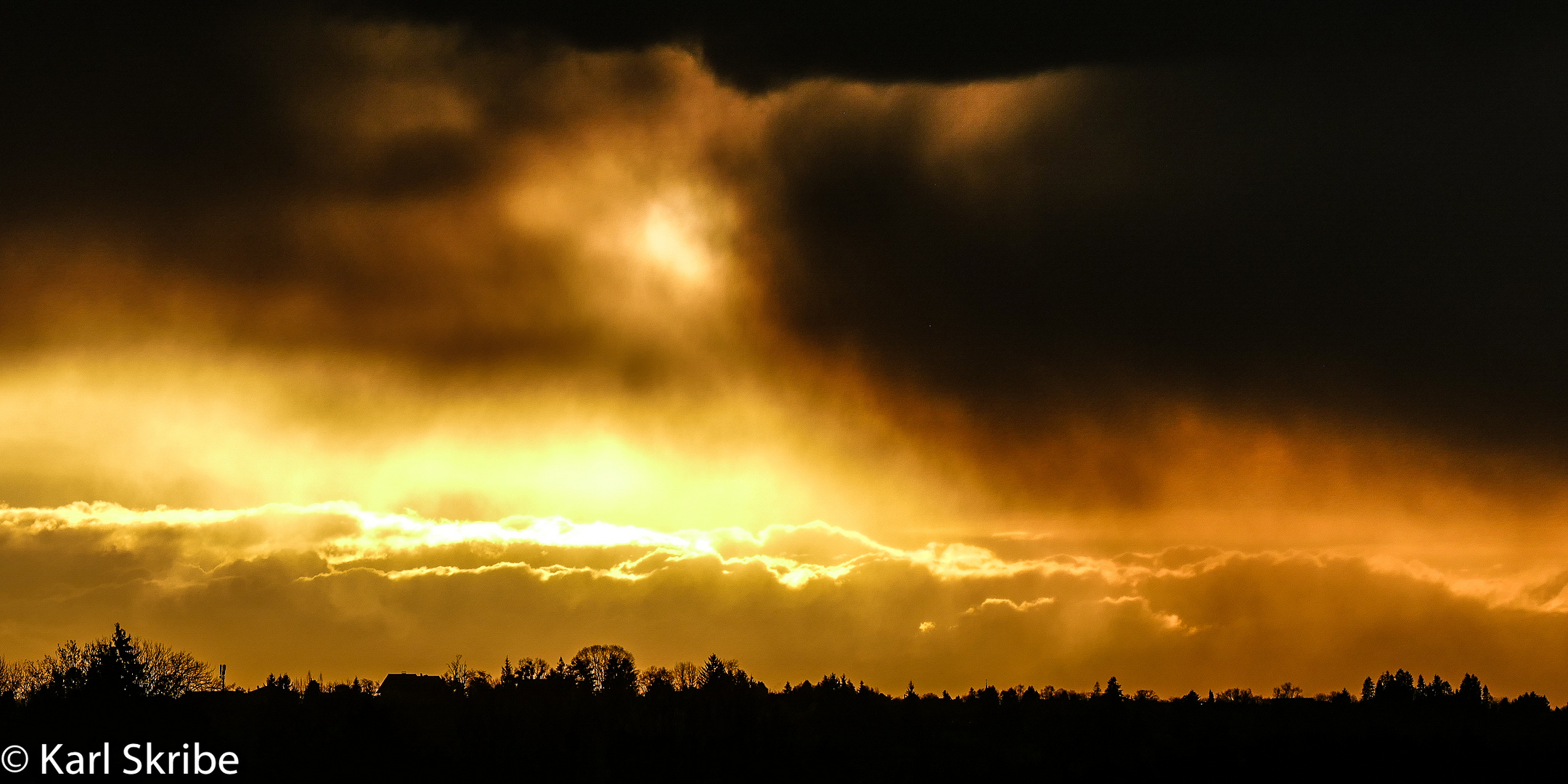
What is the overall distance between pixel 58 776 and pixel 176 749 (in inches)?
497

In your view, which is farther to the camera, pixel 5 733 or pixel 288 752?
pixel 288 752

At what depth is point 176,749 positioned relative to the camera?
547 ft

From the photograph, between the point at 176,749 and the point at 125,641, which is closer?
the point at 176,749

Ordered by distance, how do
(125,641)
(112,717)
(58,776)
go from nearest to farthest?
(58,776), (112,717), (125,641)

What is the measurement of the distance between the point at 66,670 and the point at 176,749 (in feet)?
126

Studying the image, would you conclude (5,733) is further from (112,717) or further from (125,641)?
(125,641)

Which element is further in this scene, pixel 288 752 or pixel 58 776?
pixel 288 752


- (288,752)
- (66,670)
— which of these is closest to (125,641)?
(66,670)

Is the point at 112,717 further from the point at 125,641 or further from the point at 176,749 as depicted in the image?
the point at 125,641

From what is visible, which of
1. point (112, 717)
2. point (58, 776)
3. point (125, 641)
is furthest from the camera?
point (125, 641)

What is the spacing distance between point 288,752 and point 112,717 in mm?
33631

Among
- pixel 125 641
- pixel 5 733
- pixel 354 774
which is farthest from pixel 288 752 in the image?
pixel 5 733

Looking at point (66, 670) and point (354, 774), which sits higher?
point (66, 670)

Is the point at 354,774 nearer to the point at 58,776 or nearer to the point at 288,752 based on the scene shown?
the point at 288,752
